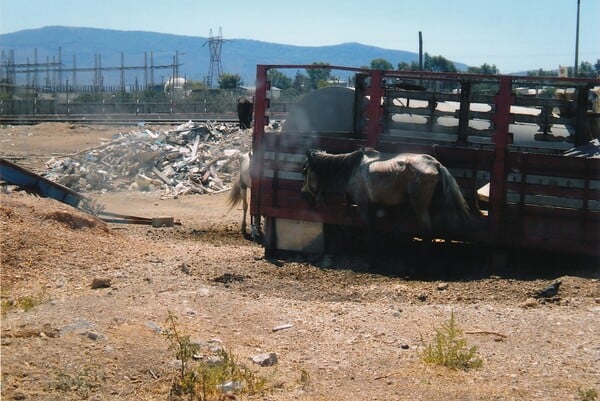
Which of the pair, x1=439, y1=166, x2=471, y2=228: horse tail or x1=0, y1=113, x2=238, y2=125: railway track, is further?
x1=0, y1=113, x2=238, y2=125: railway track

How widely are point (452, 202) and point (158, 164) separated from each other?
50.2 feet

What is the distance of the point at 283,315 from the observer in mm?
7352

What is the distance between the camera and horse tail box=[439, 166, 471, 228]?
9414 millimetres

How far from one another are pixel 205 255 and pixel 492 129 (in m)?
3.85

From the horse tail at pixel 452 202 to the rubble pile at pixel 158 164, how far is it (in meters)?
12.0

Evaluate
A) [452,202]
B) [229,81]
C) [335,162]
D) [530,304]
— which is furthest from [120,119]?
[530,304]

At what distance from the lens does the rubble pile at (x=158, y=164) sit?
2192cm

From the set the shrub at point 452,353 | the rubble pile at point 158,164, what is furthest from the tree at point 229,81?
the shrub at point 452,353

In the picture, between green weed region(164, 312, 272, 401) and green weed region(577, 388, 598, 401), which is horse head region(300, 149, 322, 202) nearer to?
green weed region(164, 312, 272, 401)

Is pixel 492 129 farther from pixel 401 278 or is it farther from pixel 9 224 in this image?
pixel 9 224

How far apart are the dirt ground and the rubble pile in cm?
1032

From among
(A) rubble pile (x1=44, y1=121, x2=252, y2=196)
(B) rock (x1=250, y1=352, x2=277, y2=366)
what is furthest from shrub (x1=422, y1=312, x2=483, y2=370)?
(A) rubble pile (x1=44, y1=121, x2=252, y2=196)

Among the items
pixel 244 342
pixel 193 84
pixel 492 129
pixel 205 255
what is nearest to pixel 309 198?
pixel 205 255

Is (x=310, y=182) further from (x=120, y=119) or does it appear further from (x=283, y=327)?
(x=120, y=119)
